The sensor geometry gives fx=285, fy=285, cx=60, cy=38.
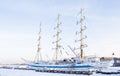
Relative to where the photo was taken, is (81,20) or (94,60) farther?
(81,20)

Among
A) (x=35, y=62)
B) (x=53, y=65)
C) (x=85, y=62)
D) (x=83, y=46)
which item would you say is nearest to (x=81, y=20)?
(x=83, y=46)

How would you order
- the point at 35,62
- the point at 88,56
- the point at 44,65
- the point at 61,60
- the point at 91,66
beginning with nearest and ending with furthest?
the point at 91,66 < the point at 88,56 < the point at 61,60 < the point at 44,65 < the point at 35,62

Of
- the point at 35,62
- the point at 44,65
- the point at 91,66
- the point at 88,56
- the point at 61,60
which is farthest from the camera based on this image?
the point at 35,62

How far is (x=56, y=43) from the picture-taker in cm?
13000

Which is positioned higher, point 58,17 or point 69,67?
point 58,17

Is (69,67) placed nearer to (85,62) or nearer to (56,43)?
(85,62)

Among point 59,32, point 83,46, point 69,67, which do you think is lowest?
point 69,67

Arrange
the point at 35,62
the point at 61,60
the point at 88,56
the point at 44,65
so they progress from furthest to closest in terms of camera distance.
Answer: the point at 35,62 → the point at 44,65 → the point at 61,60 → the point at 88,56

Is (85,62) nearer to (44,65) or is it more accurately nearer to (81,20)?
(81,20)

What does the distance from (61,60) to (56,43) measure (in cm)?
1165

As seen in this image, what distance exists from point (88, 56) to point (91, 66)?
27.8 feet

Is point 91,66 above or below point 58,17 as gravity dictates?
below

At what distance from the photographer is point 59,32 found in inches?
5022

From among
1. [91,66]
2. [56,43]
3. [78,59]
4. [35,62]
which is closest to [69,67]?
[78,59]
